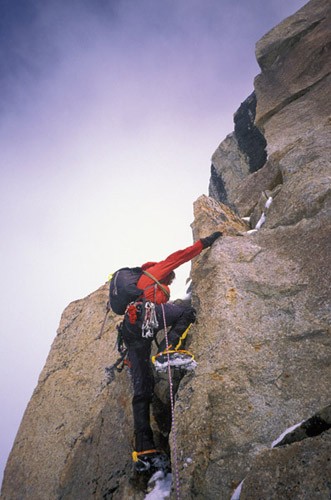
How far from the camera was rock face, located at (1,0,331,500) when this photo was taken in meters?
3.95

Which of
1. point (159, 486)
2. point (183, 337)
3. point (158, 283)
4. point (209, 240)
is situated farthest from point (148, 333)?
point (209, 240)

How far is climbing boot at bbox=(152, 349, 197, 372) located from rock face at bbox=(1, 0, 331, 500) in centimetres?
19

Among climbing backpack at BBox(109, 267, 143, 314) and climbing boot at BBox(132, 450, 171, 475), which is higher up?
climbing backpack at BBox(109, 267, 143, 314)

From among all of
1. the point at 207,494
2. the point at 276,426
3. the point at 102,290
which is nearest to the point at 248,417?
the point at 276,426

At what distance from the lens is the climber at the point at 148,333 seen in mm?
4977

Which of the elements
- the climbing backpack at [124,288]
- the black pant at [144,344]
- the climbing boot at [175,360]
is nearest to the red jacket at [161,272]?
the climbing backpack at [124,288]

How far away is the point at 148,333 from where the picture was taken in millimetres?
5582

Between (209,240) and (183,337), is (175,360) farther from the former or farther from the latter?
(209,240)

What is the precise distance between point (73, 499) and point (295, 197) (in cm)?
832

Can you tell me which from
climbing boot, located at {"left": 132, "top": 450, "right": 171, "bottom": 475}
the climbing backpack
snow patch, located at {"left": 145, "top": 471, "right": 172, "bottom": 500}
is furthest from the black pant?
snow patch, located at {"left": 145, "top": 471, "right": 172, "bottom": 500}

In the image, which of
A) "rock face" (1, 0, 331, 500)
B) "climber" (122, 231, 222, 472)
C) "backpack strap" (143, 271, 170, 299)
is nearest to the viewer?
"rock face" (1, 0, 331, 500)

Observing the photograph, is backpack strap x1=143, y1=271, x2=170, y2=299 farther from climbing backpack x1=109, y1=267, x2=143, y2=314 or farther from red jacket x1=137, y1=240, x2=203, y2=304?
climbing backpack x1=109, y1=267, x2=143, y2=314

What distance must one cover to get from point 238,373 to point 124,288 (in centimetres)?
278

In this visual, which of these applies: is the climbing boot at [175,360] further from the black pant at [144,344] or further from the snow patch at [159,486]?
the snow patch at [159,486]
